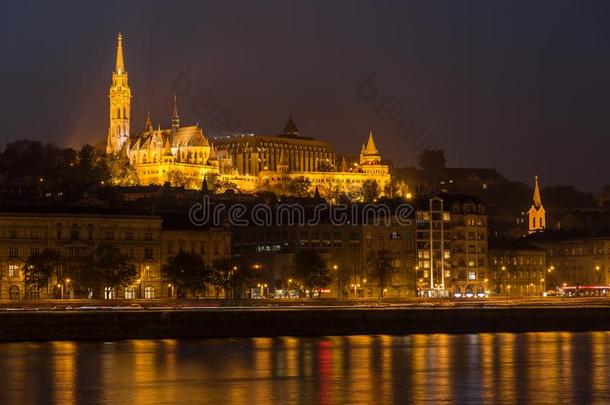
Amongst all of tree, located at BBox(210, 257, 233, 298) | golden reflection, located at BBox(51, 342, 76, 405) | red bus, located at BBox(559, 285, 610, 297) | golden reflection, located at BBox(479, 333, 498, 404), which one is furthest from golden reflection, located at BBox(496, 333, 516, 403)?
red bus, located at BBox(559, 285, 610, 297)

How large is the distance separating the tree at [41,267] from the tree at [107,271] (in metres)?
2.16

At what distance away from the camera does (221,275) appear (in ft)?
394

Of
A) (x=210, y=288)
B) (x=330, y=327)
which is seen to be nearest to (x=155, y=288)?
(x=210, y=288)

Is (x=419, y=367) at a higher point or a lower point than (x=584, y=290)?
lower

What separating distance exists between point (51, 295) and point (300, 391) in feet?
201

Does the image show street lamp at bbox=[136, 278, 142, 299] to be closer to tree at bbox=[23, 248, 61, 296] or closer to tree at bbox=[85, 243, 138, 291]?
tree at bbox=[85, 243, 138, 291]

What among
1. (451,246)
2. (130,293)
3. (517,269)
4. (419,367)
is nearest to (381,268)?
(451,246)

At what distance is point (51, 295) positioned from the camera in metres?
114

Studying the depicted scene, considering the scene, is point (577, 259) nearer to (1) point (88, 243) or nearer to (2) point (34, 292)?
(1) point (88, 243)

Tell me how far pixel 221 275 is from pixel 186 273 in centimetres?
619

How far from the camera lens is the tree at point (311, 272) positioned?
124562 millimetres

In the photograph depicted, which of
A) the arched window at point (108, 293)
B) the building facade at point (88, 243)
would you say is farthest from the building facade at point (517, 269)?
the arched window at point (108, 293)

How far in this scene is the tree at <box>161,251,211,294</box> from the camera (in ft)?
374

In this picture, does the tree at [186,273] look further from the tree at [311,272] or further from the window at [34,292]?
the tree at [311,272]
